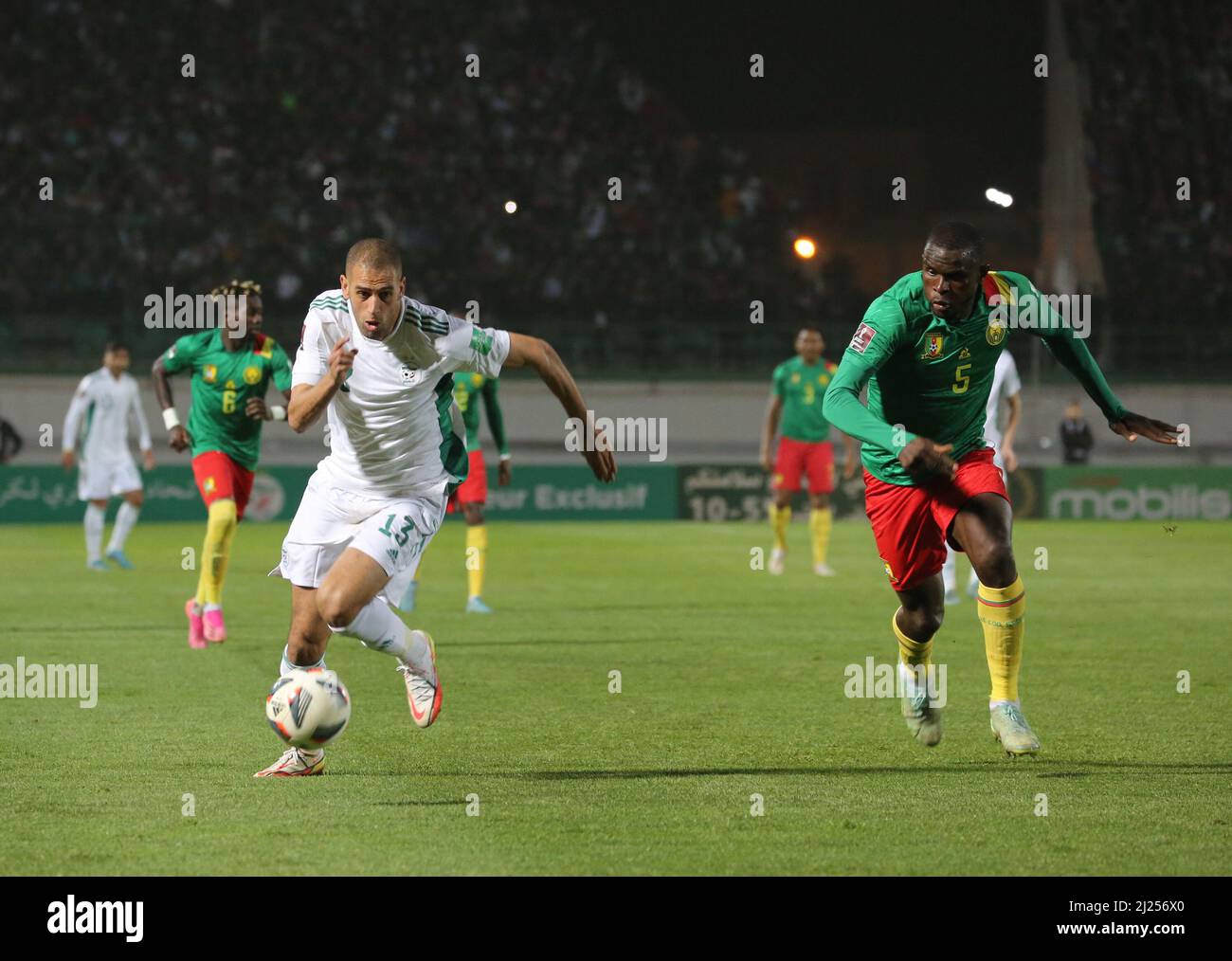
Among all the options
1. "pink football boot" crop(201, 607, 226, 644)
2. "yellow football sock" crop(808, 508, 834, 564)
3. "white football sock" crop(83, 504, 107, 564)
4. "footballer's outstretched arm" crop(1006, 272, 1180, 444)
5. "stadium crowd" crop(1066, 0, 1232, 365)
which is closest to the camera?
"footballer's outstretched arm" crop(1006, 272, 1180, 444)

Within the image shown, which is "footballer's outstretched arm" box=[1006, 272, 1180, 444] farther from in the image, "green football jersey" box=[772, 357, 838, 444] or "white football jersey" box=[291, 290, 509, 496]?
"green football jersey" box=[772, 357, 838, 444]

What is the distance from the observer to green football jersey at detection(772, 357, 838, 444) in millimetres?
17859

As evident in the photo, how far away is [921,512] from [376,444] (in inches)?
92.3

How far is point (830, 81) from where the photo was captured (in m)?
35.8

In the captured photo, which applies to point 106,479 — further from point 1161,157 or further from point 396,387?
point 1161,157

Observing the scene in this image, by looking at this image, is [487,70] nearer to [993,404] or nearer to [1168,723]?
[993,404]

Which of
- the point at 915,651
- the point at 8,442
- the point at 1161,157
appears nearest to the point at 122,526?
the point at 8,442

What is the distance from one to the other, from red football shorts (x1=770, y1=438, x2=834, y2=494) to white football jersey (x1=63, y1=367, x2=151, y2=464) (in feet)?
25.2

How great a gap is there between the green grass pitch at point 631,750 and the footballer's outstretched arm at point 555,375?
4.04ft

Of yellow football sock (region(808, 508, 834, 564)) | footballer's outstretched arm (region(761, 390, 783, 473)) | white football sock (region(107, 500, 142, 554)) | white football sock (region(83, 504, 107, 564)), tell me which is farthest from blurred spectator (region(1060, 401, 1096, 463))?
white football sock (region(83, 504, 107, 564))

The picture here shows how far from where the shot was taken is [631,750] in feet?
24.6

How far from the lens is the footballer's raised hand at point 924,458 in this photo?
21.4 ft
